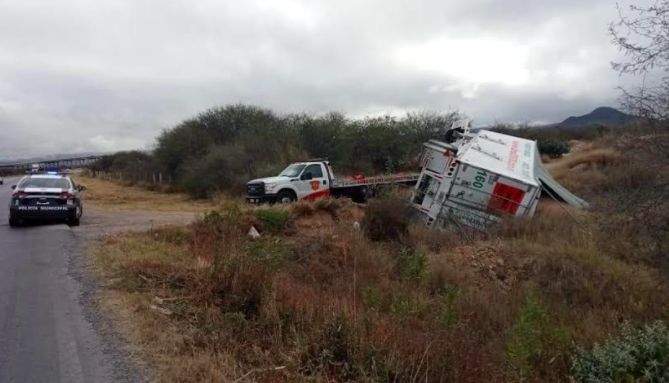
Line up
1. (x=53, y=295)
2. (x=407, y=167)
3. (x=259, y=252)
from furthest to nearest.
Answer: (x=407, y=167)
(x=259, y=252)
(x=53, y=295)

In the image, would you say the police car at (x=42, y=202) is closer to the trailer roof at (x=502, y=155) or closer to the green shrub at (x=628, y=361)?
the trailer roof at (x=502, y=155)

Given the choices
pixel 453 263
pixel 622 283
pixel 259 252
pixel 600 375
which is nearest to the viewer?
pixel 600 375

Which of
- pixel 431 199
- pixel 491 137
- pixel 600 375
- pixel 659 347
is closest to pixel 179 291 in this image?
pixel 600 375

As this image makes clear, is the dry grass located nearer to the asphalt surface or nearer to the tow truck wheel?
the tow truck wheel

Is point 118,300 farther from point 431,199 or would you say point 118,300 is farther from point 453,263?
point 431,199

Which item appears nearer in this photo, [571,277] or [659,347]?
[659,347]

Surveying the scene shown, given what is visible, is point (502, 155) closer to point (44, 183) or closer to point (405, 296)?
point (405, 296)

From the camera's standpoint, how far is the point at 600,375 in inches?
246

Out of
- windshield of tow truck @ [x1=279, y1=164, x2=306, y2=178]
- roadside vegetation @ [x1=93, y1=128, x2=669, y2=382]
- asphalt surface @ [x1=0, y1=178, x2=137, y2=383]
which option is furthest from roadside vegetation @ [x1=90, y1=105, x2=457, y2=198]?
asphalt surface @ [x1=0, y1=178, x2=137, y2=383]

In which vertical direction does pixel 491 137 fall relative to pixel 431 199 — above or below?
above

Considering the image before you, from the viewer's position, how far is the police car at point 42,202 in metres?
18.5

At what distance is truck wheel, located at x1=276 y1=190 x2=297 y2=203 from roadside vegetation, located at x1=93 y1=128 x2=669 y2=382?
26.2ft

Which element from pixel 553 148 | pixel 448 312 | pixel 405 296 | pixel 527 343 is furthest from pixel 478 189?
pixel 553 148

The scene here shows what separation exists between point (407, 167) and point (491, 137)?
18023mm
